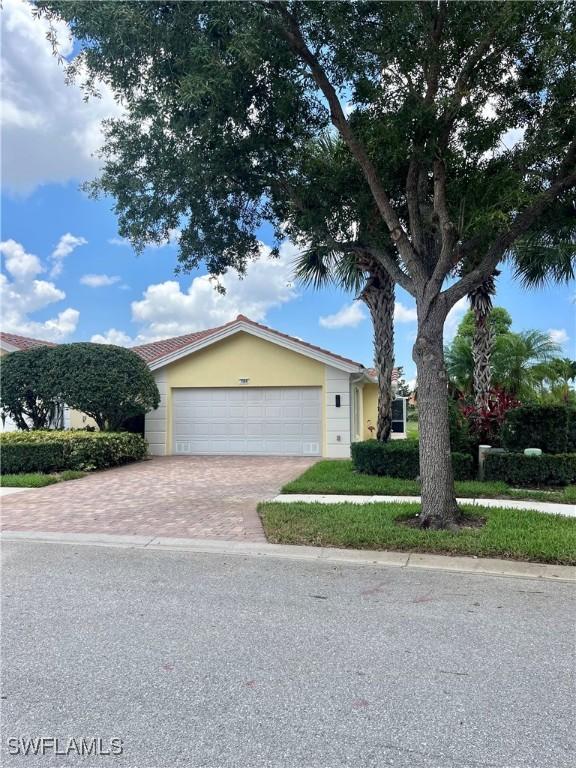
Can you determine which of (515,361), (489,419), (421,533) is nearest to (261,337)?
(489,419)

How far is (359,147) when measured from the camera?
7.04 m

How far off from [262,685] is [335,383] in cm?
1316

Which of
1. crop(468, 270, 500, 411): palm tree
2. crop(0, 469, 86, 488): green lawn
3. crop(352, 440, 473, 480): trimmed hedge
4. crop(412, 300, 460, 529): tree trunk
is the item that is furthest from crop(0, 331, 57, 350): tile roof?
crop(412, 300, 460, 529): tree trunk

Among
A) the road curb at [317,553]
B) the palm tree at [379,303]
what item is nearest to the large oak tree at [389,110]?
the road curb at [317,553]

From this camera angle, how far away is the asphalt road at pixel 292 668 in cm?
263

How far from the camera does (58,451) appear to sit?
41.2ft

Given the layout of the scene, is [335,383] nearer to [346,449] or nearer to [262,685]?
[346,449]

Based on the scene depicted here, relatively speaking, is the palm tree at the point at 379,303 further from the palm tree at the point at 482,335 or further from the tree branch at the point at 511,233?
the tree branch at the point at 511,233

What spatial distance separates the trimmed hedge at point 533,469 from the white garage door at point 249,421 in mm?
7075

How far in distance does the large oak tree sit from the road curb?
1090 mm

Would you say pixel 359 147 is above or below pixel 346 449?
above

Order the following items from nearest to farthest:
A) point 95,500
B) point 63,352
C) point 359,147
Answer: point 359,147
point 95,500
point 63,352

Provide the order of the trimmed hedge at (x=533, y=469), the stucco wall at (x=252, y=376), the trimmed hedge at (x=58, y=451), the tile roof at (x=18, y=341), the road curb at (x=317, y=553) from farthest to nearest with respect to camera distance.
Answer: the tile roof at (x=18, y=341) → the stucco wall at (x=252, y=376) → the trimmed hedge at (x=58, y=451) → the trimmed hedge at (x=533, y=469) → the road curb at (x=317, y=553)

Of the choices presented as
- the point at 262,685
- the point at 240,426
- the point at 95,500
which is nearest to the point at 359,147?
the point at 262,685
